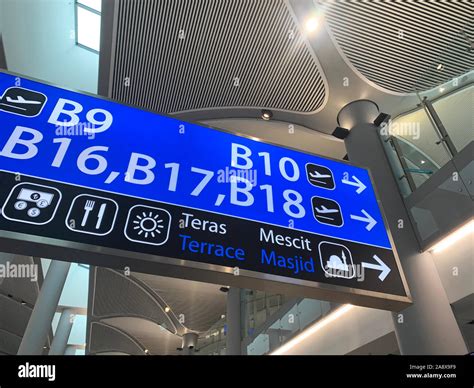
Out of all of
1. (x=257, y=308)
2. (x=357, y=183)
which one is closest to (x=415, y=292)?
(x=357, y=183)

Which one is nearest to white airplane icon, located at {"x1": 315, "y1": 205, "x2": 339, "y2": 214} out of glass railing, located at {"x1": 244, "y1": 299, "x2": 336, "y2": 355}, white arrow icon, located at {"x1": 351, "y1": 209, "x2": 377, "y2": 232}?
white arrow icon, located at {"x1": 351, "y1": 209, "x2": 377, "y2": 232}

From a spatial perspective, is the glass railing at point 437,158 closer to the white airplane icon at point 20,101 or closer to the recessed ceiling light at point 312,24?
the recessed ceiling light at point 312,24

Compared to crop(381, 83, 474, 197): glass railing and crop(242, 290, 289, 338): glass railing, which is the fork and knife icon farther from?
crop(242, 290, 289, 338): glass railing

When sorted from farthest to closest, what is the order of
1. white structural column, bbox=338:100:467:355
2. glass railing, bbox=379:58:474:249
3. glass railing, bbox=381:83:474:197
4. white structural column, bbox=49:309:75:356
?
white structural column, bbox=49:309:75:356, glass railing, bbox=381:83:474:197, glass railing, bbox=379:58:474:249, white structural column, bbox=338:100:467:355

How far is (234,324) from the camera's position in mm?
12883

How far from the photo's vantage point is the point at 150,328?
20.2 meters

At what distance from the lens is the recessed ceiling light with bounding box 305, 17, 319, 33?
23.2ft

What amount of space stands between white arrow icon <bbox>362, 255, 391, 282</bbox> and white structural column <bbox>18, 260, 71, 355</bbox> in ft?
31.2

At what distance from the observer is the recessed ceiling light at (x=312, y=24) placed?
7059mm

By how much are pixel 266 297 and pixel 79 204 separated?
394 inches

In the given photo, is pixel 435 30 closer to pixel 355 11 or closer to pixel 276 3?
pixel 355 11

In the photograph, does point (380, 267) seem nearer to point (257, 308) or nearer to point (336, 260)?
point (336, 260)

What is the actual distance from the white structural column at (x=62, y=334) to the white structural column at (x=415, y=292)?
1547 centimetres
